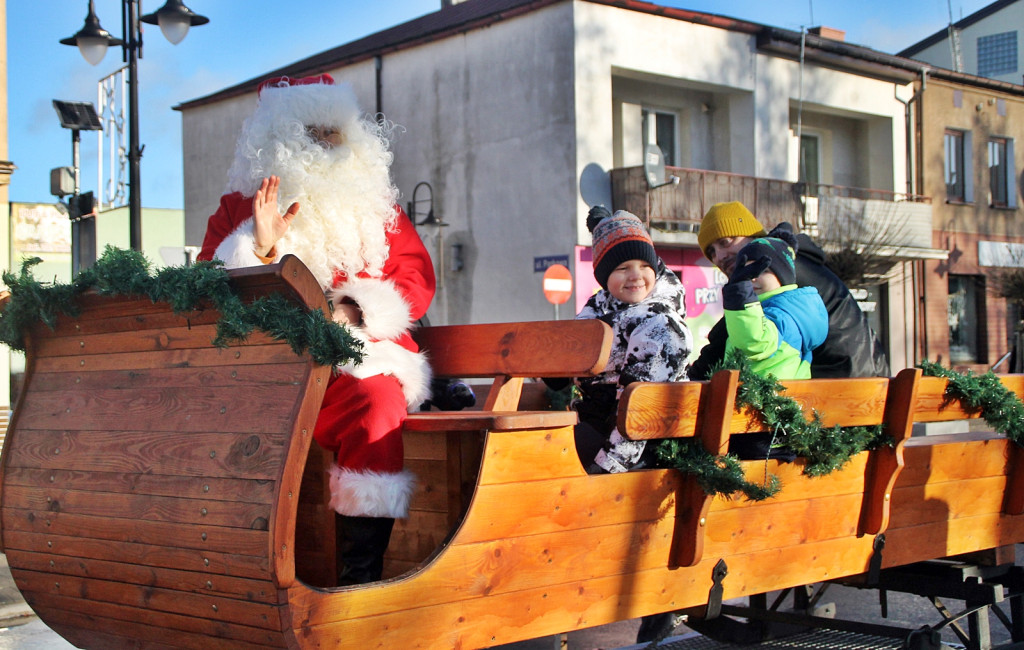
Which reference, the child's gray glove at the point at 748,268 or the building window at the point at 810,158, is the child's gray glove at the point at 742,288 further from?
the building window at the point at 810,158

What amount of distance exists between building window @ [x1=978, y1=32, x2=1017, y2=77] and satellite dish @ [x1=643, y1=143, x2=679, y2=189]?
51.8 ft

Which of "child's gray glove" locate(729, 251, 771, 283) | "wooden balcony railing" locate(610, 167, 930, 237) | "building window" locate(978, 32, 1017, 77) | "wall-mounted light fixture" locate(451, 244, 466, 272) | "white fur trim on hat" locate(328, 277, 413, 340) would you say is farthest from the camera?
"building window" locate(978, 32, 1017, 77)

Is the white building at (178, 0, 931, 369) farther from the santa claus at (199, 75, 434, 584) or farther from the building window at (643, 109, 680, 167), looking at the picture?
the santa claus at (199, 75, 434, 584)

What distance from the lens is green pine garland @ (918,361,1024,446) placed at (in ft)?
12.0

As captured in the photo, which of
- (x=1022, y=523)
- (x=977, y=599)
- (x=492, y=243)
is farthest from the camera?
(x=492, y=243)

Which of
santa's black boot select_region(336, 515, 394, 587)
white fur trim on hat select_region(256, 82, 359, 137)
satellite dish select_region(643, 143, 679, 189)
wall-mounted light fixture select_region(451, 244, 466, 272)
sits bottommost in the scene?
santa's black boot select_region(336, 515, 394, 587)

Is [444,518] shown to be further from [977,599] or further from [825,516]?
[977,599]

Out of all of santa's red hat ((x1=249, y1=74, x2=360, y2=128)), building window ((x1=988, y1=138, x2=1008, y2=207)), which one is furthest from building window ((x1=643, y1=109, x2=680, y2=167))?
santa's red hat ((x1=249, y1=74, x2=360, y2=128))

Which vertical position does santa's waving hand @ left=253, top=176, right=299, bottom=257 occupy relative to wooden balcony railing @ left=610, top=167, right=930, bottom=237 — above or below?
below

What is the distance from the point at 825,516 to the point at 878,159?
20970mm

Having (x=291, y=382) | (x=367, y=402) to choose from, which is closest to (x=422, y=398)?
(x=367, y=402)

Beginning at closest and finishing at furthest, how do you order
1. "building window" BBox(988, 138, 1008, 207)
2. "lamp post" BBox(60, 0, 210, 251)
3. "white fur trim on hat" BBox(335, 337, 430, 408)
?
"white fur trim on hat" BBox(335, 337, 430, 408) < "lamp post" BBox(60, 0, 210, 251) < "building window" BBox(988, 138, 1008, 207)

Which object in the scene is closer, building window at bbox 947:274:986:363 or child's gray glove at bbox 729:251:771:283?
child's gray glove at bbox 729:251:771:283

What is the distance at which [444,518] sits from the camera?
293 centimetres
